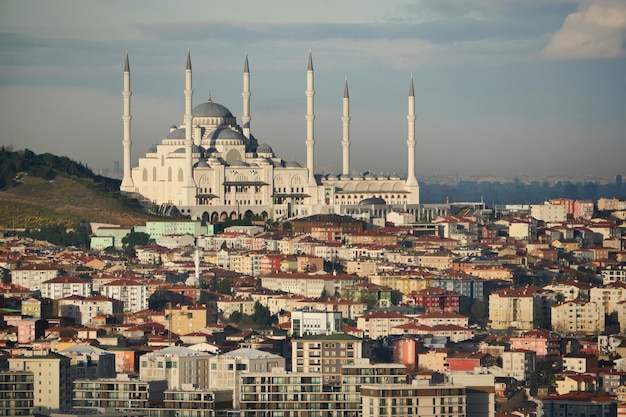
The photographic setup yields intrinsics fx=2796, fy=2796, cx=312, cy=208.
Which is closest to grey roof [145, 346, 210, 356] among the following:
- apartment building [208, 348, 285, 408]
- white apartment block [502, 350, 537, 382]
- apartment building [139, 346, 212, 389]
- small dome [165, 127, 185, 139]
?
apartment building [139, 346, 212, 389]

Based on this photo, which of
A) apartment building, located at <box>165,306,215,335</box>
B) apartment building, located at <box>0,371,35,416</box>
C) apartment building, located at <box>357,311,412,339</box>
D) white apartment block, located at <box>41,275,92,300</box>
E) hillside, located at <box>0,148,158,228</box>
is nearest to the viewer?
apartment building, located at <box>0,371,35,416</box>

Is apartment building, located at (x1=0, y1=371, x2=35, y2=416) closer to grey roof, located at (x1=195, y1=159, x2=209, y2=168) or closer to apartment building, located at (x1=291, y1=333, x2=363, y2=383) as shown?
apartment building, located at (x1=291, y1=333, x2=363, y2=383)

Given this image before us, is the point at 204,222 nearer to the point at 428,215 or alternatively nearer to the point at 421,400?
the point at 428,215

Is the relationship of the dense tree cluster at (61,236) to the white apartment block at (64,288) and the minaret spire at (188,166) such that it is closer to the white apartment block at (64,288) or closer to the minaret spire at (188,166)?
the minaret spire at (188,166)

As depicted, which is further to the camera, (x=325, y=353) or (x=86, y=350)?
(x=86, y=350)

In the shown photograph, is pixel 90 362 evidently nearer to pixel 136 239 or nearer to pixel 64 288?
pixel 64 288

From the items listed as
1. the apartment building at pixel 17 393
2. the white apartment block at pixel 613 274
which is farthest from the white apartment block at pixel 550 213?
the apartment building at pixel 17 393

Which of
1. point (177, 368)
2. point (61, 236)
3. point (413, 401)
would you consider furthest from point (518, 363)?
point (61, 236)
